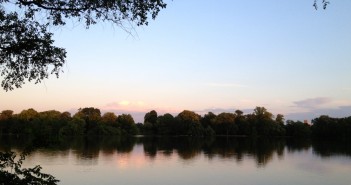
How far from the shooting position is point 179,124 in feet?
346

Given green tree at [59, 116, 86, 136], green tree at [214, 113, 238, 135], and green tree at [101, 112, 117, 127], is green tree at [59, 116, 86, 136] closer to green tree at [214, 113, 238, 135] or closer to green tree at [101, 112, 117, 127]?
green tree at [101, 112, 117, 127]

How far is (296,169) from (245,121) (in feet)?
236

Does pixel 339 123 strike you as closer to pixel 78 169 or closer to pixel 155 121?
pixel 155 121

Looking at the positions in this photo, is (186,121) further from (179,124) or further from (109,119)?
(109,119)

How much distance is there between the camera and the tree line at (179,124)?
85750 mm

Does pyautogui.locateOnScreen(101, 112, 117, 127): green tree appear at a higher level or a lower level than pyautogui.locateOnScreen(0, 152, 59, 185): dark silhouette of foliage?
higher

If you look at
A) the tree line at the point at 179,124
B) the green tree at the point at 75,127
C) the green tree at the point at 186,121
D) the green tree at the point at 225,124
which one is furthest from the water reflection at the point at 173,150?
the green tree at the point at 225,124

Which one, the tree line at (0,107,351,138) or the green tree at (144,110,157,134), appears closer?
the tree line at (0,107,351,138)

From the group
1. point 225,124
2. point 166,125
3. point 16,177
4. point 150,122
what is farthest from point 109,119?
point 16,177

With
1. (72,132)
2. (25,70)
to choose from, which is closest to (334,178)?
(25,70)

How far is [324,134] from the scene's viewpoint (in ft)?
308

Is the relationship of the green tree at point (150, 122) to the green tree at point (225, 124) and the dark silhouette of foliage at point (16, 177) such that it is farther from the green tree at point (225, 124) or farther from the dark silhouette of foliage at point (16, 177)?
the dark silhouette of foliage at point (16, 177)

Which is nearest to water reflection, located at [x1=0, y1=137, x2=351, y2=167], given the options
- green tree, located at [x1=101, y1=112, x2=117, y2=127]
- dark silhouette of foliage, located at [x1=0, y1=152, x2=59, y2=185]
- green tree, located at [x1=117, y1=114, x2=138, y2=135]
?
dark silhouette of foliage, located at [x1=0, y1=152, x2=59, y2=185]

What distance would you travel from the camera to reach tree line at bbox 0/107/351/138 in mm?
85750
